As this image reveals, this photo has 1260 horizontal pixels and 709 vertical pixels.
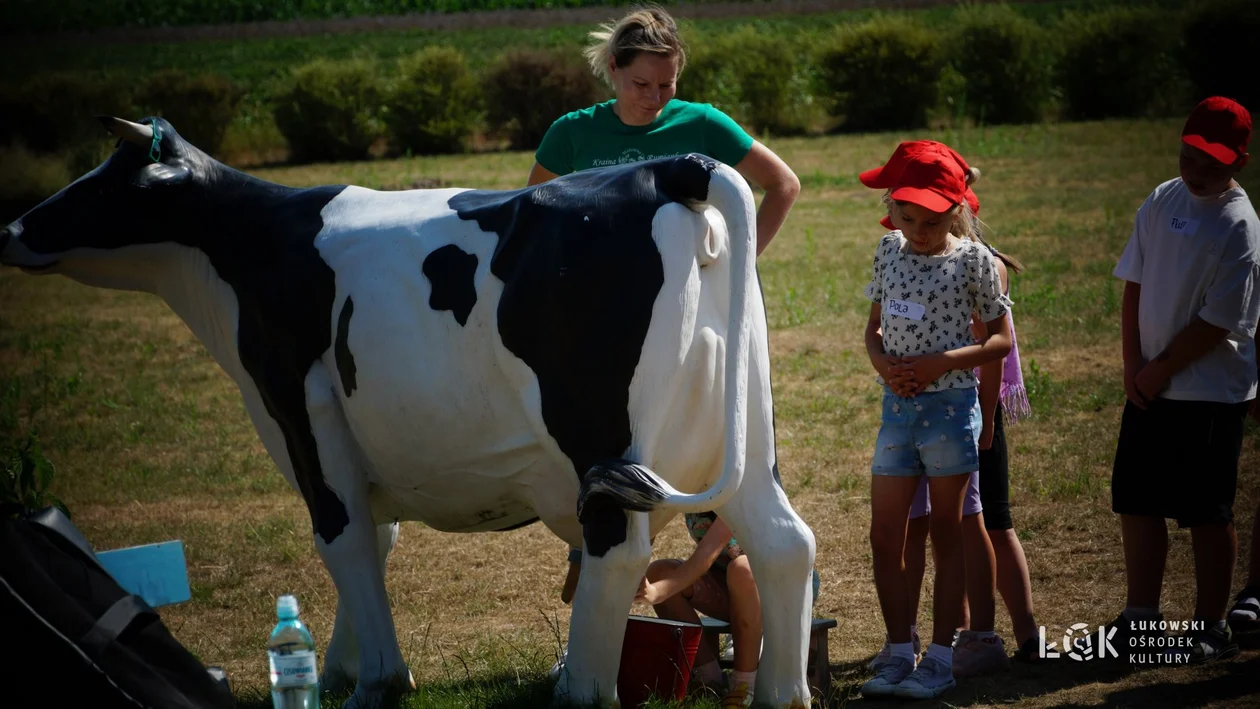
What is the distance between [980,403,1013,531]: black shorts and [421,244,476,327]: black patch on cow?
233 centimetres

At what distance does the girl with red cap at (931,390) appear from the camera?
179 inches

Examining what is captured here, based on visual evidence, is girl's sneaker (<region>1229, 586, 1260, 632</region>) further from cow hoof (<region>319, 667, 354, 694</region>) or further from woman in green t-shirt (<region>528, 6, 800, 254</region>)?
cow hoof (<region>319, 667, 354, 694</region>)

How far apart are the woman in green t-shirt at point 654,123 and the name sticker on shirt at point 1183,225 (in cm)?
153

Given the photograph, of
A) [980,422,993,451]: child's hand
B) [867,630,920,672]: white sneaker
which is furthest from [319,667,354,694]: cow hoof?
[980,422,993,451]: child's hand

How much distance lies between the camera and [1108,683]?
4613mm

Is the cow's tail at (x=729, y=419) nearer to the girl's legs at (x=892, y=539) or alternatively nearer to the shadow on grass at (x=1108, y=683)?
the girl's legs at (x=892, y=539)

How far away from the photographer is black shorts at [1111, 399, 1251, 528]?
4770mm

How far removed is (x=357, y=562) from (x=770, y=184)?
2045 mm

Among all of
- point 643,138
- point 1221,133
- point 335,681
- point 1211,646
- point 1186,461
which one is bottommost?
point 335,681

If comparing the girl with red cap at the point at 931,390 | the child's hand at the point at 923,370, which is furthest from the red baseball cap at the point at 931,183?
the child's hand at the point at 923,370

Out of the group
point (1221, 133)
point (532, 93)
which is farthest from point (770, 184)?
point (532, 93)

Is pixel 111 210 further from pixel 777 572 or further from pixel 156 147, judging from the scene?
pixel 777 572

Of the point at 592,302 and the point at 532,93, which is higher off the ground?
the point at 532,93

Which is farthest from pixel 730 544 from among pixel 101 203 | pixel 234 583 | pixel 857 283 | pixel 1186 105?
pixel 1186 105
